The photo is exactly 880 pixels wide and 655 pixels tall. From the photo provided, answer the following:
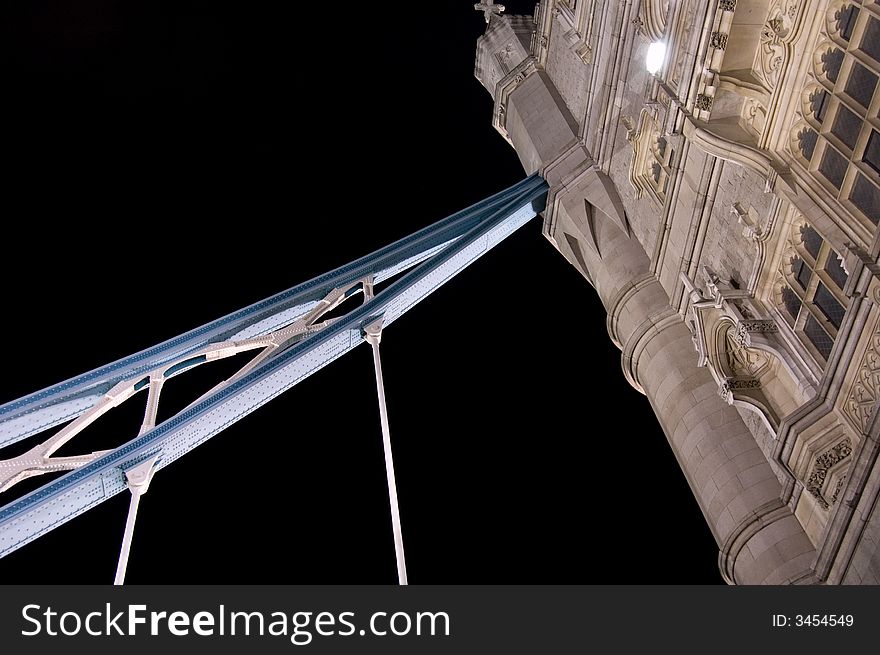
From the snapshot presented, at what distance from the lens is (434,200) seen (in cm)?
2820

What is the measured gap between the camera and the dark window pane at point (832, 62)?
10.8m

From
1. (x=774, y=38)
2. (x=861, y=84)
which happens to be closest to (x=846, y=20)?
(x=861, y=84)

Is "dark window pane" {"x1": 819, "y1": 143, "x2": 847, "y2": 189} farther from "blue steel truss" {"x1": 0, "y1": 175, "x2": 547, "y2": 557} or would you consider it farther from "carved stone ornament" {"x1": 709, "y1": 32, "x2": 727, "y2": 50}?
"blue steel truss" {"x1": 0, "y1": 175, "x2": 547, "y2": 557}

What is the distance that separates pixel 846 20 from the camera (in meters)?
10.6

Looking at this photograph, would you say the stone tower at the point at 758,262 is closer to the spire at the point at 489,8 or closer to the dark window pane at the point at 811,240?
the dark window pane at the point at 811,240

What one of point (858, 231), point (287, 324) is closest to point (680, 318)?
point (858, 231)

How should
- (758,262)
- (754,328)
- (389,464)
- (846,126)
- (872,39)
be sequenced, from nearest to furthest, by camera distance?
(872,39), (846,126), (389,464), (754,328), (758,262)

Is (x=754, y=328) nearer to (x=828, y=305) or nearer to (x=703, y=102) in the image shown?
(x=828, y=305)

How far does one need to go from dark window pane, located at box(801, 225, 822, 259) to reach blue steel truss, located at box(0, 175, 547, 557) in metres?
6.93

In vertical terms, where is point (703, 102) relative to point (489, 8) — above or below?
below

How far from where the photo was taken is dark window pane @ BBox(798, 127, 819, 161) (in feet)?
36.9

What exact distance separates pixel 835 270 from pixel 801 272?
22.9 inches

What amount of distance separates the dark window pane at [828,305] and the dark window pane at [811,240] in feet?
1.27

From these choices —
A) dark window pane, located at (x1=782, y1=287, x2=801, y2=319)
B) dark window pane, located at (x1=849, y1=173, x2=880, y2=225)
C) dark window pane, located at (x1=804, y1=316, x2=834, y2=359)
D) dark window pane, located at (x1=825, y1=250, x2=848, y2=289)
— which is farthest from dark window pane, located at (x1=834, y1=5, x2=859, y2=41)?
dark window pane, located at (x1=804, y1=316, x2=834, y2=359)
